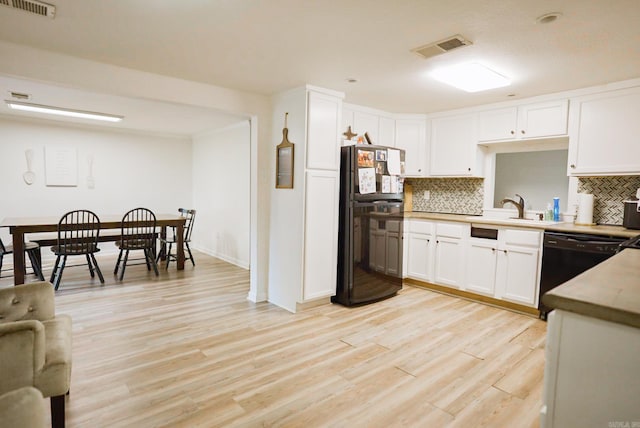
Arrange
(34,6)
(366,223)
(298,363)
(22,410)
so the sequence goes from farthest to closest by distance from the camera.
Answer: (366,223), (298,363), (34,6), (22,410)

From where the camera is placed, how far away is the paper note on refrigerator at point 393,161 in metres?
3.88

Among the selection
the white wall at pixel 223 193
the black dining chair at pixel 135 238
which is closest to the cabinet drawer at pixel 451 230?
the white wall at pixel 223 193

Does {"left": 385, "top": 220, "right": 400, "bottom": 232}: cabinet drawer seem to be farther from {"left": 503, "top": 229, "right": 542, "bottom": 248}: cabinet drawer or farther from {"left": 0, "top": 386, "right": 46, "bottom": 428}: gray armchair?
{"left": 0, "top": 386, "right": 46, "bottom": 428}: gray armchair

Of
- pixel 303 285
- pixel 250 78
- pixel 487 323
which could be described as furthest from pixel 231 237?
pixel 487 323

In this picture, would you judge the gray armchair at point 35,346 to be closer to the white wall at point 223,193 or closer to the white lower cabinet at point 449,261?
the white wall at point 223,193

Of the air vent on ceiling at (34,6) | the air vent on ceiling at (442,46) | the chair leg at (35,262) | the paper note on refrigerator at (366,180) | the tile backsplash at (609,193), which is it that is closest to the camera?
the air vent on ceiling at (34,6)

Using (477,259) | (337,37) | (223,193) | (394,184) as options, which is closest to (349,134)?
(394,184)

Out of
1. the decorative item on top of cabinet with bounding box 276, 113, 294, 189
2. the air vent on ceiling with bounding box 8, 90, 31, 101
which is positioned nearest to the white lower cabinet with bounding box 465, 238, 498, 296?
the decorative item on top of cabinet with bounding box 276, 113, 294, 189

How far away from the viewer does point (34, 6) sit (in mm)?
1943

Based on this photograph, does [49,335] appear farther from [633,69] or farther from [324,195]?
[633,69]

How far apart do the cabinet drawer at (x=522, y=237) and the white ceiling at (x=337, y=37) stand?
54.8 inches

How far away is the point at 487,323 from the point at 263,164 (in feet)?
8.96

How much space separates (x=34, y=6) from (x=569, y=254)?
14.0 feet

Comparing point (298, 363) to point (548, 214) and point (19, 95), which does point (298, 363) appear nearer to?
point (548, 214)
